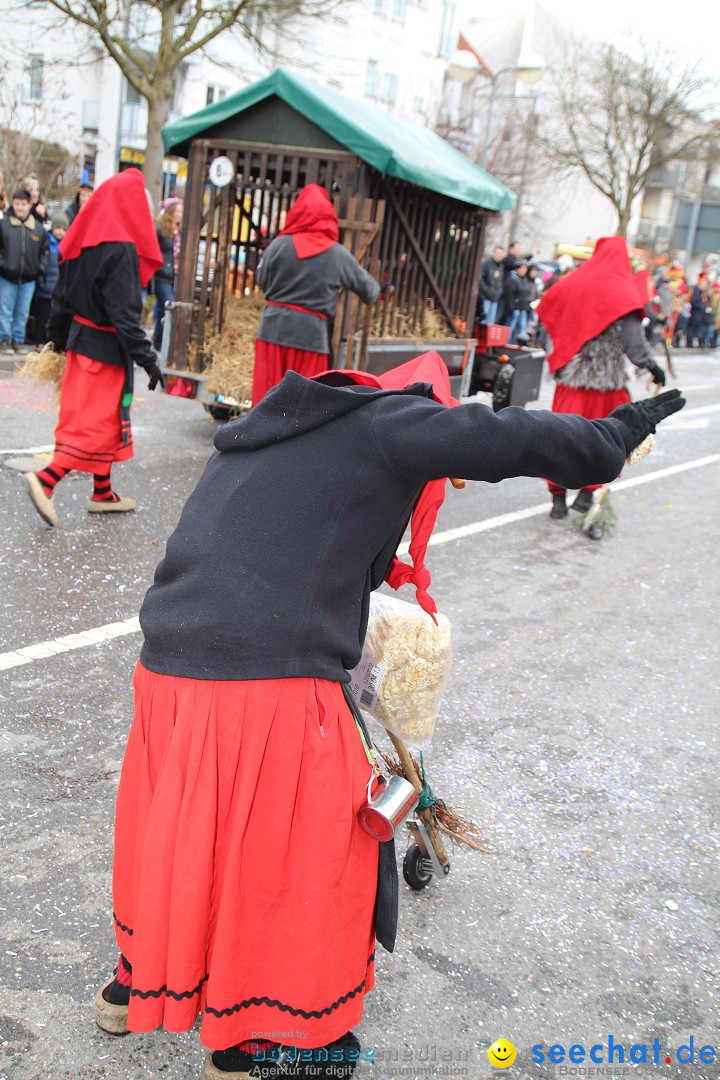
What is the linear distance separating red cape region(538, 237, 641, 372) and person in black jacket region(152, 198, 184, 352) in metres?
5.24

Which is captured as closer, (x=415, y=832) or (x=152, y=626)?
(x=152, y=626)

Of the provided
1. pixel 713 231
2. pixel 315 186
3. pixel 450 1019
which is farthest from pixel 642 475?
pixel 713 231

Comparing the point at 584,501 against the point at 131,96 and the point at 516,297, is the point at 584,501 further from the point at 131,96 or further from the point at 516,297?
the point at 131,96

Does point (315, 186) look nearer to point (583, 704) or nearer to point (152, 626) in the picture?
point (583, 704)

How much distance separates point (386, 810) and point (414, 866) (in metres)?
1.06

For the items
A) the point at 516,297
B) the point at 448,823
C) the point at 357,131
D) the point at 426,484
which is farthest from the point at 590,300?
the point at 516,297

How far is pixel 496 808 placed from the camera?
11.6 ft

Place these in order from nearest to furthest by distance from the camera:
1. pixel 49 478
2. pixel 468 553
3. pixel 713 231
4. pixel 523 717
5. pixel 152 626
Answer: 1. pixel 152 626
2. pixel 523 717
3. pixel 49 478
4. pixel 468 553
5. pixel 713 231

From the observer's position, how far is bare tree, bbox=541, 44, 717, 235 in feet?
88.1

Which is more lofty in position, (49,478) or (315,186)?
(315,186)

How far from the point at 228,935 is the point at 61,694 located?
221 cm

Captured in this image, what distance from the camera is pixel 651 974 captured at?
2785 mm

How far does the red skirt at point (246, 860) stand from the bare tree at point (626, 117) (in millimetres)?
26337

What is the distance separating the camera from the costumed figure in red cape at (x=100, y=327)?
5566 millimetres
